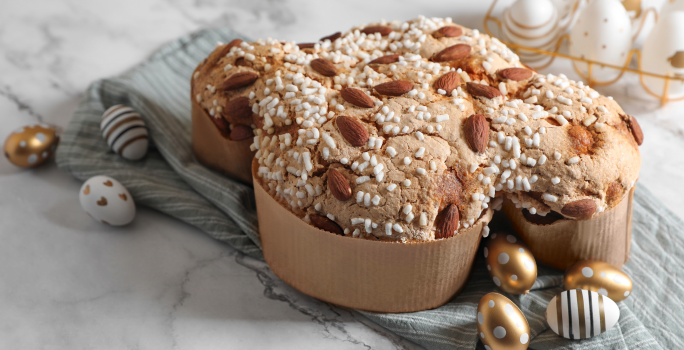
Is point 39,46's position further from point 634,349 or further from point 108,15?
point 634,349

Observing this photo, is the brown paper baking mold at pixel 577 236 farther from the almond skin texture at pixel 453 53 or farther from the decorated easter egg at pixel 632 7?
the decorated easter egg at pixel 632 7

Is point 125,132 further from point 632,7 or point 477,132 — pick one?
point 632,7

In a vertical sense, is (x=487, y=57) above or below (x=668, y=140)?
above

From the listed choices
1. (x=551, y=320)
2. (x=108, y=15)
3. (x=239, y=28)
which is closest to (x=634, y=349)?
(x=551, y=320)

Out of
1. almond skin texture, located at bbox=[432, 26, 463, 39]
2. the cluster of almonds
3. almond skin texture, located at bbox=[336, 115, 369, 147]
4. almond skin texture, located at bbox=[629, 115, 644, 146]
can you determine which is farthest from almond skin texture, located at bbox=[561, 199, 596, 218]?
almond skin texture, located at bbox=[432, 26, 463, 39]

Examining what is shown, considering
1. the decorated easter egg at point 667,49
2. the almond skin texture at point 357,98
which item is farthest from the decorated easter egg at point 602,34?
the almond skin texture at point 357,98

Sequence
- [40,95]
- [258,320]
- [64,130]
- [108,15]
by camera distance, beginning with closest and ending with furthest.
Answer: [258,320] < [64,130] < [40,95] < [108,15]
